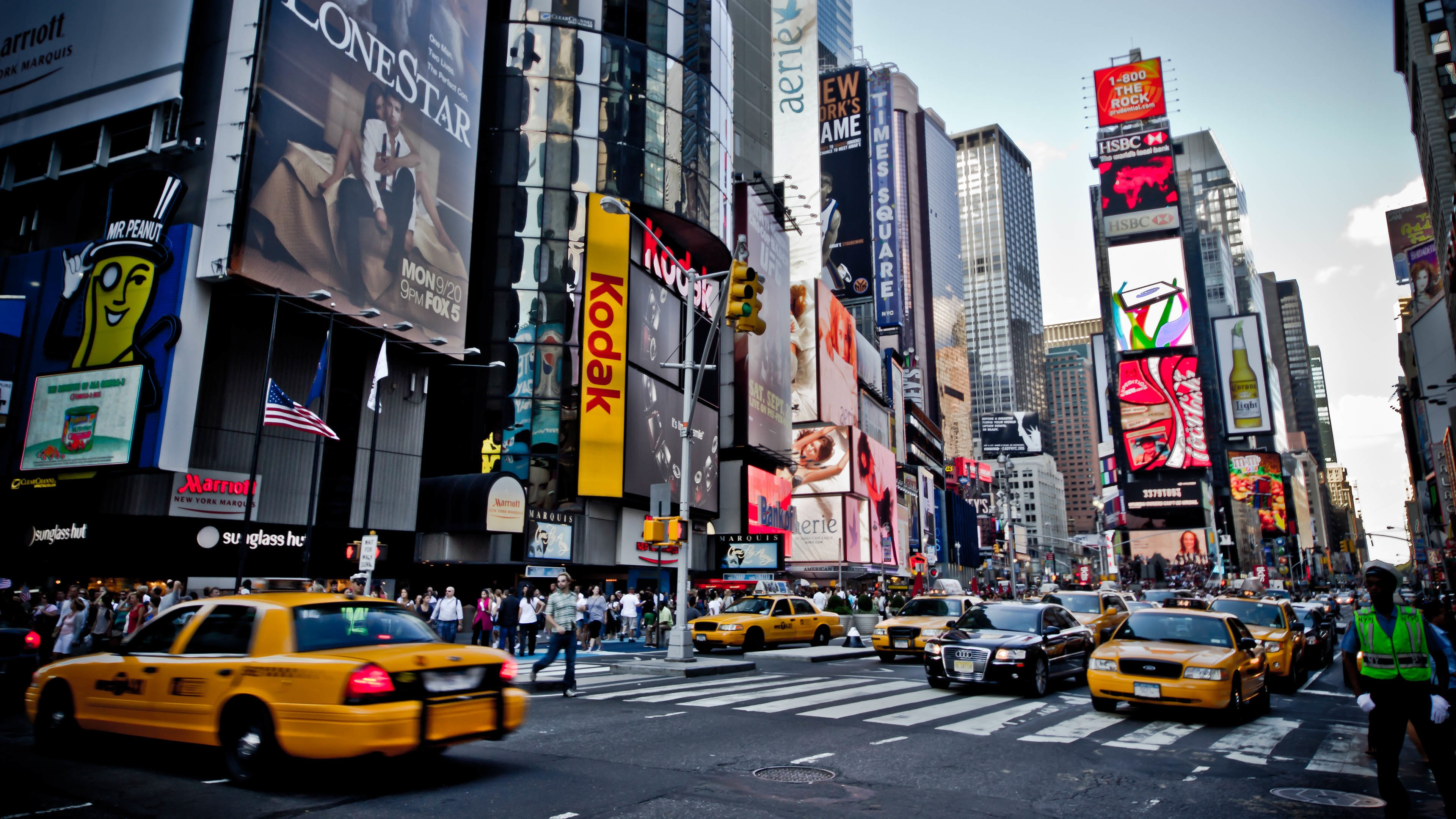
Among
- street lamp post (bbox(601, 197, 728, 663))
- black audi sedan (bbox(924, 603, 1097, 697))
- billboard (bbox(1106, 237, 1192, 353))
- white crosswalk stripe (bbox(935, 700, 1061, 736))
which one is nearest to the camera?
white crosswalk stripe (bbox(935, 700, 1061, 736))

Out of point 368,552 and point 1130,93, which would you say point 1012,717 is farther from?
point 1130,93

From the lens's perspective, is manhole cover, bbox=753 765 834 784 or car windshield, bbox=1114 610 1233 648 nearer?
manhole cover, bbox=753 765 834 784

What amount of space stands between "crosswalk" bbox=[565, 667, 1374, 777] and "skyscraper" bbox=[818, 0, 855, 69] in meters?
168

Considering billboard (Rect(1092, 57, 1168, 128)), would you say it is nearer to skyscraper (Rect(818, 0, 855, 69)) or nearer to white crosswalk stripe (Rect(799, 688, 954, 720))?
skyscraper (Rect(818, 0, 855, 69))

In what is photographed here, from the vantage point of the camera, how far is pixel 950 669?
46.1 feet

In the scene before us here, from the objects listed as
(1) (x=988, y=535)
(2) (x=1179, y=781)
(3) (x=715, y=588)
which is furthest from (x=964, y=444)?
(2) (x=1179, y=781)

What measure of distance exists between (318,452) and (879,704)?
17748 millimetres

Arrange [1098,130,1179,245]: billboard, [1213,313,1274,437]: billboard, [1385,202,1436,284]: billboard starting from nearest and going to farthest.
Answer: [1385,202,1436,284]: billboard, [1098,130,1179,245]: billboard, [1213,313,1274,437]: billboard

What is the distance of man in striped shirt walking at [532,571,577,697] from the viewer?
42.4ft

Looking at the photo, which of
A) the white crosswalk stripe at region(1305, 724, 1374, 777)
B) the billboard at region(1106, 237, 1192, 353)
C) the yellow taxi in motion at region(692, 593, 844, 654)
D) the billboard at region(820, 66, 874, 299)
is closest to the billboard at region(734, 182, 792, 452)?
the yellow taxi in motion at region(692, 593, 844, 654)

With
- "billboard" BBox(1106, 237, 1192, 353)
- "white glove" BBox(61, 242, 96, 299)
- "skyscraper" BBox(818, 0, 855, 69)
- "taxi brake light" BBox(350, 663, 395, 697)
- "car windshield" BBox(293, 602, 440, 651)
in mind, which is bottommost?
"taxi brake light" BBox(350, 663, 395, 697)

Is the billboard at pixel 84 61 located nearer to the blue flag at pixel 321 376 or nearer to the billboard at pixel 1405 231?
the blue flag at pixel 321 376

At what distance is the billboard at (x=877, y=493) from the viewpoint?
228ft

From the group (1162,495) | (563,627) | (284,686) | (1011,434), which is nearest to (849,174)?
(1162,495)
